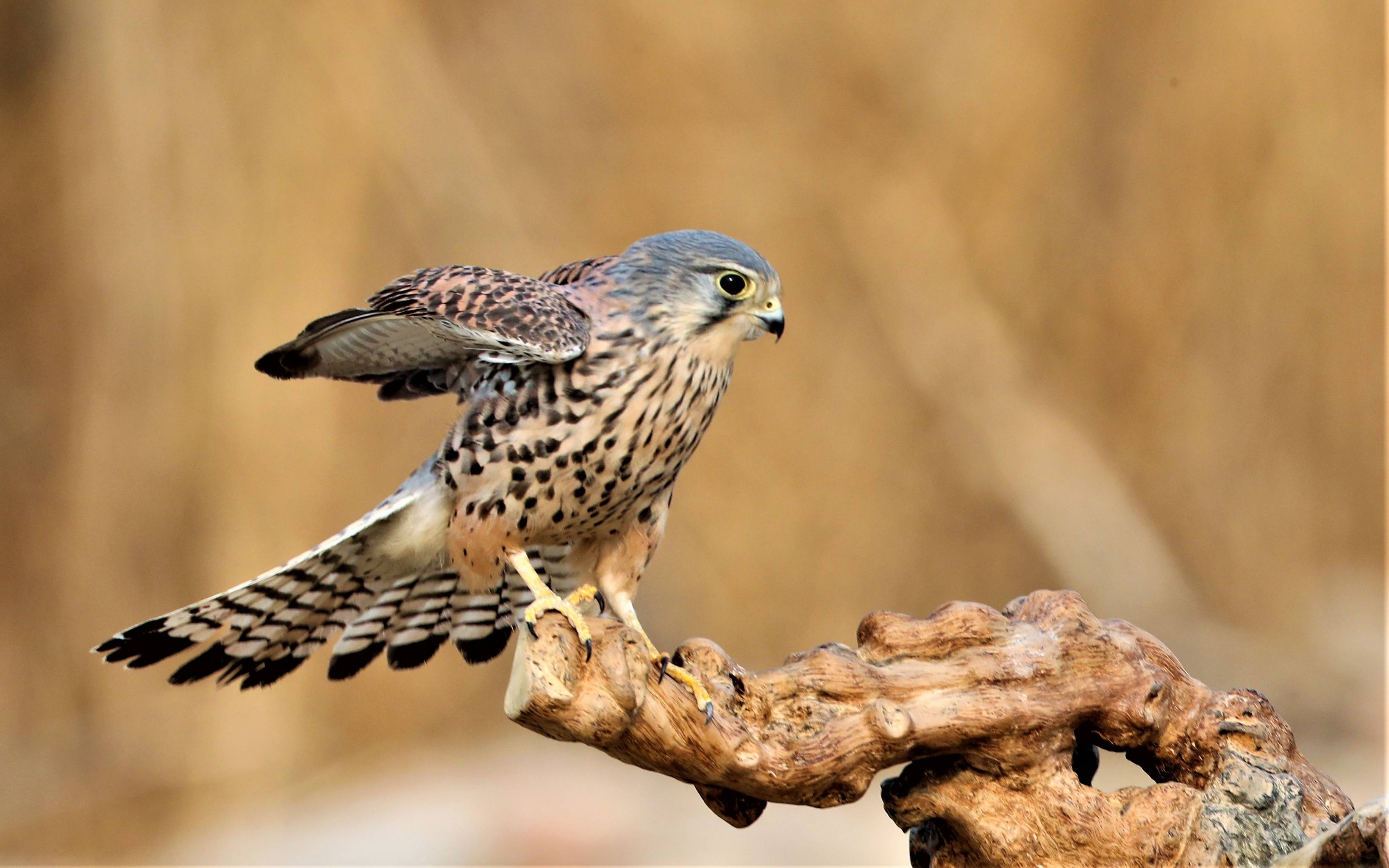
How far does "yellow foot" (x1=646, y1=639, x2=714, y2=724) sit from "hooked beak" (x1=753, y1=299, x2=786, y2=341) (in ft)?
1.93

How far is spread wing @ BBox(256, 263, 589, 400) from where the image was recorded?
7.45 feet

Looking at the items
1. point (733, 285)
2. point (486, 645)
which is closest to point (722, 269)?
point (733, 285)

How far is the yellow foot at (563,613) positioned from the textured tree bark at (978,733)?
0.01 metres

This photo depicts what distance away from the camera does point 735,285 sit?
2367 mm

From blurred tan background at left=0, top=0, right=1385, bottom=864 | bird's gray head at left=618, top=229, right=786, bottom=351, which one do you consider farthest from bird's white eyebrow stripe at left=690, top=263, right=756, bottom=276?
blurred tan background at left=0, top=0, right=1385, bottom=864

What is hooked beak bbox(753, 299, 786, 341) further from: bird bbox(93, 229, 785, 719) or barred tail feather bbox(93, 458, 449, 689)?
barred tail feather bbox(93, 458, 449, 689)

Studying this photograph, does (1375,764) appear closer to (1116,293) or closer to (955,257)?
(1116,293)

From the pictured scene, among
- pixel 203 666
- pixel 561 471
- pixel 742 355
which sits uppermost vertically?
pixel 742 355

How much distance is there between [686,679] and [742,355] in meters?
2.95

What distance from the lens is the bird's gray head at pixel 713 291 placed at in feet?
7.72

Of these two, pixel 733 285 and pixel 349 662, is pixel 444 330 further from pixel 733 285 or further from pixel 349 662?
pixel 349 662

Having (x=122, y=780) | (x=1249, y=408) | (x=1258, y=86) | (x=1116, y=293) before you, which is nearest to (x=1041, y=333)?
(x=1116, y=293)

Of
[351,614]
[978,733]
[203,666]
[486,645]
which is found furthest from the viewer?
[486,645]

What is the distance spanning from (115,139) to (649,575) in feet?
8.31
